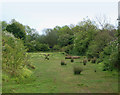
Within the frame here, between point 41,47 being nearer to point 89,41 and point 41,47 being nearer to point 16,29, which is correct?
point 16,29

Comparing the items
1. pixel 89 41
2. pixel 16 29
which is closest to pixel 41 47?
pixel 16 29

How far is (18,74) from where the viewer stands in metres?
7.52

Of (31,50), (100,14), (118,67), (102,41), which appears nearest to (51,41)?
(31,50)

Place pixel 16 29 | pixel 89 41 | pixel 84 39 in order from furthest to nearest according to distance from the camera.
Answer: pixel 16 29 < pixel 84 39 < pixel 89 41

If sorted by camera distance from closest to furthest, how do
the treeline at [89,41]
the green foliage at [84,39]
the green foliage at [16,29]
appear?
the treeline at [89,41]
the green foliage at [84,39]
the green foliage at [16,29]

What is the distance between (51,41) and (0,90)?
3554 centimetres

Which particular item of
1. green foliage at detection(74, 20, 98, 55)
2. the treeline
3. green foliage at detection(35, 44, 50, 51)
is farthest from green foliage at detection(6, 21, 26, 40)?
green foliage at detection(74, 20, 98, 55)

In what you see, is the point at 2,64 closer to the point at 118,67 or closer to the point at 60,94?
the point at 60,94

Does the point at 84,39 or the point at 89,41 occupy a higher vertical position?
the point at 84,39

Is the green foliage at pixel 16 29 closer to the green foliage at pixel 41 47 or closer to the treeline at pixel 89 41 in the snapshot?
the treeline at pixel 89 41

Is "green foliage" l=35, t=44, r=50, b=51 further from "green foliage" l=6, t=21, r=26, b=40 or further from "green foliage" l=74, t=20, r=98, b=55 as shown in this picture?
"green foliage" l=74, t=20, r=98, b=55

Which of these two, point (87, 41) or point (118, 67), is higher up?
point (87, 41)

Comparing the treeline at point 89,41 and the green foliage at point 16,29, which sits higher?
the green foliage at point 16,29

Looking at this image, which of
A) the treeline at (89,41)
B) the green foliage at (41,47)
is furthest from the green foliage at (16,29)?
the green foliage at (41,47)
